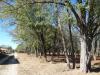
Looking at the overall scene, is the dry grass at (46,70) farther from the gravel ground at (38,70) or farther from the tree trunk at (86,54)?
the tree trunk at (86,54)

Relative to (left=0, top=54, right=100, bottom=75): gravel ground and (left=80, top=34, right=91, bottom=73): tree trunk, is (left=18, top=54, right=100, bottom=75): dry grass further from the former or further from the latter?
(left=80, top=34, right=91, bottom=73): tree trunk

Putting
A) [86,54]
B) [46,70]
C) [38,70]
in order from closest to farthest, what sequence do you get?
[86,54], [46,70], [38,70]

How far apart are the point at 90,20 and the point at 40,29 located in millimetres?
19592

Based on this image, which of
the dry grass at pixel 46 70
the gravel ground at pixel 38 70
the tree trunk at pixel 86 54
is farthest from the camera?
the gravel ground at pixel 38 70

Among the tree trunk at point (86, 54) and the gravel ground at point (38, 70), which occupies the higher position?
the tree trunk at point (86, 54)

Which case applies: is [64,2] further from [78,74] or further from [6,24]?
[6,24]

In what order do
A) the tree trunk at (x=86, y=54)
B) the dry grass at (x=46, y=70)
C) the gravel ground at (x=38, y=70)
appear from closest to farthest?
1. the tree trunk at (x=86, y=54)
2. the dry grass at (x=46, y=70)
3. the gravel ground at (x=38, y=70)

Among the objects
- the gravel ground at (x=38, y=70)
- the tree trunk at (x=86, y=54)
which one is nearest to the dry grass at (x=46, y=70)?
the gravel ground at (x=38, y=70)

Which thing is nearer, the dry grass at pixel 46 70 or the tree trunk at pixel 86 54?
the tree trunk at pixel 86 54

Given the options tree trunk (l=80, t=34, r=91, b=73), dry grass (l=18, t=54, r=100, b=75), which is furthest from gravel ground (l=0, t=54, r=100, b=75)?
tree trunk (l=80, t=34, r=91, b=73)

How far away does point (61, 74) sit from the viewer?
20.4 m

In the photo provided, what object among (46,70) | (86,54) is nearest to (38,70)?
(46,70)

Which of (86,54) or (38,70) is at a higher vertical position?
(86,54)

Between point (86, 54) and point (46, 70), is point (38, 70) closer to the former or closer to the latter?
point (46, 70)
